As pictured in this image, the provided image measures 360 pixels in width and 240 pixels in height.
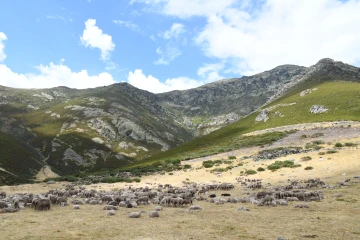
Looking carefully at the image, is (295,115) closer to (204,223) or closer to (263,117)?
(263,117)

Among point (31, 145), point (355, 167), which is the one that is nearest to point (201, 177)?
point (355, 167)

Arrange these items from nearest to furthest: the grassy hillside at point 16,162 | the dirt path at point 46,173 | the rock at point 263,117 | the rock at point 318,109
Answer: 1. the grassy hillside at point 16,162
2. the dirt path at point 46,173
3. the rock at point 318,109
4. the rock at point 263,117

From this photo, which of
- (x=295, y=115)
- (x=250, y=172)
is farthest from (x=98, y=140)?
(x=250, y=172)

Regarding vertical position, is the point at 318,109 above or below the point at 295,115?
above

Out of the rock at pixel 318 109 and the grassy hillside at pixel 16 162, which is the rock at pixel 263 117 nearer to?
the rock at pixel 318 109

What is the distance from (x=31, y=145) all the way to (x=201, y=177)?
134227mm

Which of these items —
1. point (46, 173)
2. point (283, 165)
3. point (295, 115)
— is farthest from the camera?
point (295, 115)

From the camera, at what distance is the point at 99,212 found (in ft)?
71.7

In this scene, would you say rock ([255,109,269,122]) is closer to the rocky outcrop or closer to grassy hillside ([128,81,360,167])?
grassy hillside ([128,81,360,167])

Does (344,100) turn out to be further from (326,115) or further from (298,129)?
(298,129)

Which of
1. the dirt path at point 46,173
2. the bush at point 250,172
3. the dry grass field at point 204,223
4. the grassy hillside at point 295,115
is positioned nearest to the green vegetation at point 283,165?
the bush at point 250,172

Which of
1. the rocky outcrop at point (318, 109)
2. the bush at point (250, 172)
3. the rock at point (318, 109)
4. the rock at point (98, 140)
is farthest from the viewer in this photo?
the rock at point (98, 140)

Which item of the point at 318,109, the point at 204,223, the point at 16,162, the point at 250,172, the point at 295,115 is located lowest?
the point at 204,223

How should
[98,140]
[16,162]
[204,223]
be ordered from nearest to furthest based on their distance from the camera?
[204,223]
[16,162]
[98,140]
